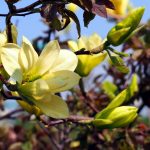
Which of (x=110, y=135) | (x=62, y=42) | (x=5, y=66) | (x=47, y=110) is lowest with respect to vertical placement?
(x=110, y=135)

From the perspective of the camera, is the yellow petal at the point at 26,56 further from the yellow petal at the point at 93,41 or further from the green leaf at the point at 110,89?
the green leaf at the point at 110,89

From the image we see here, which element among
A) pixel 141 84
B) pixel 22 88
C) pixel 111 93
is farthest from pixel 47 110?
pixel 141 84

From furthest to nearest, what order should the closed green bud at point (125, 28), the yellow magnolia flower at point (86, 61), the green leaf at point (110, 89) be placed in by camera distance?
1. the green leaf at point (110, 89)
2. the yellow magnolia flower at point (86, 61)
3. the closed green bud at point (125, 28)

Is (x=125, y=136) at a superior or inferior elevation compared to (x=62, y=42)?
inferior

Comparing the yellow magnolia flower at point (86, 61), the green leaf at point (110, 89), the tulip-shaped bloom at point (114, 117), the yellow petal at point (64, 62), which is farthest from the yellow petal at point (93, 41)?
the yellow petal at point (64, 62)

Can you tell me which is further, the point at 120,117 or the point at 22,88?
the point at 120,117

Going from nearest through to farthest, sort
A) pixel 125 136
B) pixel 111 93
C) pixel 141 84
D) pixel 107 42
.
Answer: pixel 107 42, pixel 125 136, pixel 111 93, pixel 141 84

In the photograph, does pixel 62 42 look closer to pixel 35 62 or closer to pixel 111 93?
pixel 111 93

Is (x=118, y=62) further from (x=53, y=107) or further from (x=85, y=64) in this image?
(x=85, y=64)

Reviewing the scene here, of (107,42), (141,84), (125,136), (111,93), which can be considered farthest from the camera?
(141,84)
